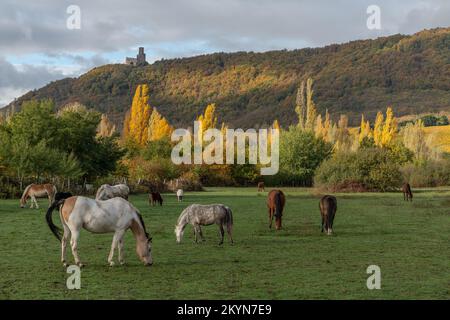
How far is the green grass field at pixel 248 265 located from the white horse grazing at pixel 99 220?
14.7 inches

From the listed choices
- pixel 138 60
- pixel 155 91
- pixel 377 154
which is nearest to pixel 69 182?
pixel 377 154

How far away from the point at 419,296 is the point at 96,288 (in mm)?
4849

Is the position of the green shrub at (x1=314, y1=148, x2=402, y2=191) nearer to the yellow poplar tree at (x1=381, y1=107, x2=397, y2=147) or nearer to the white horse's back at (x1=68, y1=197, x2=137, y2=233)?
the yellow poplar tree at (x1=381, y1=107, x2=397, y2=147)

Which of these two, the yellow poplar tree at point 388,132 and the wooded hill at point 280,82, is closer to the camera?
the yellow poplar tree at point 388,132

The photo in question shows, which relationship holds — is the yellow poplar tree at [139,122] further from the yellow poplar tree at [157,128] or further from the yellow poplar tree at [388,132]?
the yellow poplar tree at [388,132]

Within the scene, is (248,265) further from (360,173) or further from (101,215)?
(360,173)

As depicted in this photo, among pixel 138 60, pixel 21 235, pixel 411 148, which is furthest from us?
pixel 138 60

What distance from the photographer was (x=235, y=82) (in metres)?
172

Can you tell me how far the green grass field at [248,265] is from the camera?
942cm

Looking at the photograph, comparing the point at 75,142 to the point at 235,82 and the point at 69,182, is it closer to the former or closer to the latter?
the point at 69,182

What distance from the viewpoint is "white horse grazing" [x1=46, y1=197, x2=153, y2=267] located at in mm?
11188

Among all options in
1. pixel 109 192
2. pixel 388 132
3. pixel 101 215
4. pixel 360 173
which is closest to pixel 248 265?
pixel 101 215

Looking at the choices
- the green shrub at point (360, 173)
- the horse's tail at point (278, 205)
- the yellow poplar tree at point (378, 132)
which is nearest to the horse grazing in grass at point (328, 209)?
the horse's tail at point (278, 205)

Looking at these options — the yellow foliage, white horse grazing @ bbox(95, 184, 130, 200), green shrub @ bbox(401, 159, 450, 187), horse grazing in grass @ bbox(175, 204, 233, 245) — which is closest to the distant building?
the yellow foliage
